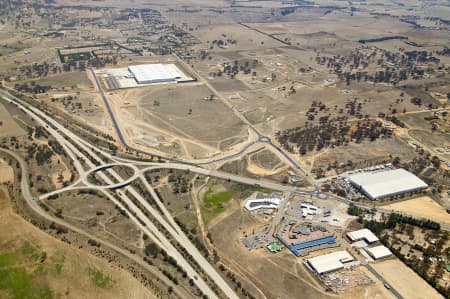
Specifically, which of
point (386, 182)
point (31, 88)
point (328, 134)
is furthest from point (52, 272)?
point (31, 88)

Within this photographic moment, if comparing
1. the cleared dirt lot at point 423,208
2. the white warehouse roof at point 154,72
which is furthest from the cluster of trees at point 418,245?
the white warehouse roof at point 154,72

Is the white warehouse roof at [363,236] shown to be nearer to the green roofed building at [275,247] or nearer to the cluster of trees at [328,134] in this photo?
the green roofed building at [275,247]

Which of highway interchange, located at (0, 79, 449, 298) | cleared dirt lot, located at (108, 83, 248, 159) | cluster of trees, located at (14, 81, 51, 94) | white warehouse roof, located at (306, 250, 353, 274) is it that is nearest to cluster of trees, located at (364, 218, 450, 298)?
highway interchange, located at (0, 79, 449, 298)

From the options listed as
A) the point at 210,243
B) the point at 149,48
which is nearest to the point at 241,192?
the point at 210,243

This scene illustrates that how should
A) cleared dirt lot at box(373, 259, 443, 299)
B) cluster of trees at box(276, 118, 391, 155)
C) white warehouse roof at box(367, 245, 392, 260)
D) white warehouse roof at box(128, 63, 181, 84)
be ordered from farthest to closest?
1. white warehouse roof at box(128, 63, 181, 84)
2. cluster of trees at box(276, 118, 391, 155)
3. white warehouse roof at box(367, 245, 392, 260)
4. cleared dirt lot at box(373, 259, 443, 299)

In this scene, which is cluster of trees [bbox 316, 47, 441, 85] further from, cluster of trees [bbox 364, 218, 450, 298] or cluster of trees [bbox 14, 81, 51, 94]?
cluster of trees [bbox 14, 81, 51, 94]

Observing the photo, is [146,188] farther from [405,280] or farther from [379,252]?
[405,280]

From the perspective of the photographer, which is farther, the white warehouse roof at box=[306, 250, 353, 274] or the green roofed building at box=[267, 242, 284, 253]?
the green roofed building at box=[267, 242, 284, 253]

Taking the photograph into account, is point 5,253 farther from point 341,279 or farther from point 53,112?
point 53,112
